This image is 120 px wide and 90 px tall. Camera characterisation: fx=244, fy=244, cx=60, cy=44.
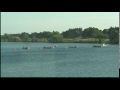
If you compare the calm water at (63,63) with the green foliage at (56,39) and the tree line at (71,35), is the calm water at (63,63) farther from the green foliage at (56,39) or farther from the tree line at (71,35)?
the tree line at (71,35)

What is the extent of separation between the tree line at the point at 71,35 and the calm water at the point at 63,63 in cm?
163

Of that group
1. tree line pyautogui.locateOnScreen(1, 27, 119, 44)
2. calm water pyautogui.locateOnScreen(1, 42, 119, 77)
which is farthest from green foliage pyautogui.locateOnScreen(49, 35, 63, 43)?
calm water pyautogui.locateOnScreen(1, 42, 119, 77)

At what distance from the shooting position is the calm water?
→ 19.7 m

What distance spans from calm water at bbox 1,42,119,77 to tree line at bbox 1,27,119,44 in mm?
1628

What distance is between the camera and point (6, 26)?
31.1m

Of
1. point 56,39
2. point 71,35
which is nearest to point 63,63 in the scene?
point 56,39

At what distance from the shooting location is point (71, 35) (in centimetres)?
2248

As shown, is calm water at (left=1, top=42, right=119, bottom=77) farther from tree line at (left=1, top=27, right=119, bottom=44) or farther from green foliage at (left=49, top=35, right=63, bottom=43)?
tree line at (left=1, top=27, right=119, bottom=44)

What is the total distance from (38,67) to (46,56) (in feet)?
9.35

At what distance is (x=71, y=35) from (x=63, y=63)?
3.65 meters
